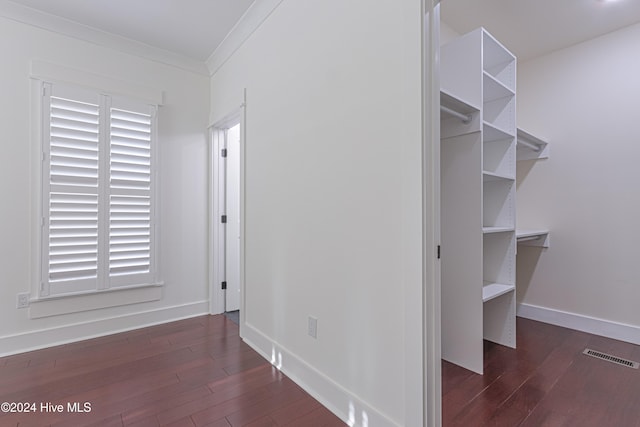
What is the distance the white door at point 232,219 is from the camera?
137 inches

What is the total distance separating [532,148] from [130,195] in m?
4.01

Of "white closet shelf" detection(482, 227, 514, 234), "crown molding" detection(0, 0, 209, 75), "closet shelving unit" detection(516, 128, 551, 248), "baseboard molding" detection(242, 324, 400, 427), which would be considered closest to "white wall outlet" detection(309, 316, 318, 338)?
"baseboard molding" detection(242, 324, 400, 427)

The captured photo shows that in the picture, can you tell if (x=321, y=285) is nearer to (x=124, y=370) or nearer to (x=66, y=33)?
(x=124, y=370)

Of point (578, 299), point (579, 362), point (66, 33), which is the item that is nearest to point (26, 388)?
point (66, 33)

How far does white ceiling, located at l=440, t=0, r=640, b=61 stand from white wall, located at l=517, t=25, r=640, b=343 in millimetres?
200

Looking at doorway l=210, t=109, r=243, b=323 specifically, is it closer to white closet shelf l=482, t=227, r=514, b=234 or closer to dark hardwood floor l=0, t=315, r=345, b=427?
dark hardwood floor l=0, t=315, r=345, b=427

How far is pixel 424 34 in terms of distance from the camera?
4.27ft

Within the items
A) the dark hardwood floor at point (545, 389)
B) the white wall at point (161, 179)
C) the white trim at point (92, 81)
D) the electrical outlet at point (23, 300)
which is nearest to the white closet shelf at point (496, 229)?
the dark hardwood floor at point (545, 389)

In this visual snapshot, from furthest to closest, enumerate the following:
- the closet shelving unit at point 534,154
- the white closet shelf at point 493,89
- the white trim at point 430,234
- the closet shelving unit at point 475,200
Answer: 1. the closet shelving unit at point 534,154
2. the white closet shelf at point 493,89
3. the closet shelving unit at point 475,200
4. the white trim at point 430,234

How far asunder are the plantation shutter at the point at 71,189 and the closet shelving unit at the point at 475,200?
116 inches

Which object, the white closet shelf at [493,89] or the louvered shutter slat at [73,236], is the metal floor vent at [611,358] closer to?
the white closet shelf at [493,89]

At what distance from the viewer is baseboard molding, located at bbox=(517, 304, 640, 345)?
265cm

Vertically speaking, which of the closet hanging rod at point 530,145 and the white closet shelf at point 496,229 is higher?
the closet hanging rod at point 530,145

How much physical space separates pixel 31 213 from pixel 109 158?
2.40ft
